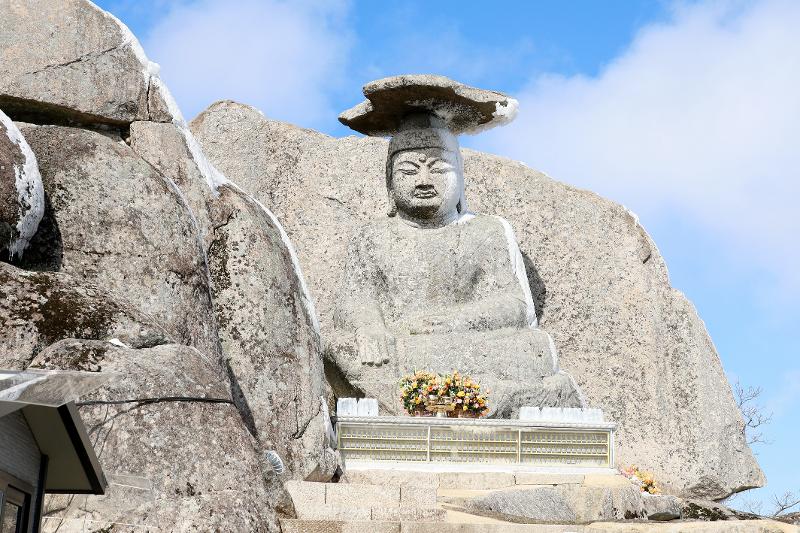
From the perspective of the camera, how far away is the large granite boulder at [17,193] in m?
7.04

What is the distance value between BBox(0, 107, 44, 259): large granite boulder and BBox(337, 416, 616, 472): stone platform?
4.38 meters

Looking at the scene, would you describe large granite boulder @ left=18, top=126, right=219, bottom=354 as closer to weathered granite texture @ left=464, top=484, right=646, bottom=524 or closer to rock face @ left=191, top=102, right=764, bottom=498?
weathered granite texture @ left=464, top=484, right=646, bottom=524

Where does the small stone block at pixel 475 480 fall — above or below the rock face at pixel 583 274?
below

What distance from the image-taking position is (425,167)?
1338 cm

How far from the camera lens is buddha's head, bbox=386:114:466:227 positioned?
13.4m

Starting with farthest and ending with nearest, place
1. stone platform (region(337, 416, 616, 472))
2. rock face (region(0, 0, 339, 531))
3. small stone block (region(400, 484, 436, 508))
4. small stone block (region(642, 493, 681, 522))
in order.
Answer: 1. stone platform (region(337, 416, 616, 472))
2. small stone block (region(642, 493, 681, 522))
3. small stone block (region(400, 484, 436, 508))
4. rock face (region(0, 0, 339, 531))

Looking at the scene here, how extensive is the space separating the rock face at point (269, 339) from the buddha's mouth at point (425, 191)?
14.7ft

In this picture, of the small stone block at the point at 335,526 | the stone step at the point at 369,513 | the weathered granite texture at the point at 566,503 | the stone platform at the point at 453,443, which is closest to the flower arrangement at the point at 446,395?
the stone platform at the point at 453,443

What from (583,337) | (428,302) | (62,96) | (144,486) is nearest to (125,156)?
(62,96)

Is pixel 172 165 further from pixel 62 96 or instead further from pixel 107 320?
pixel 107 320

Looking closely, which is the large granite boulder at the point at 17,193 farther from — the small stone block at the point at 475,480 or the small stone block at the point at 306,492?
the small stone block at the point at 475,480

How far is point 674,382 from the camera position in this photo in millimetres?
14445

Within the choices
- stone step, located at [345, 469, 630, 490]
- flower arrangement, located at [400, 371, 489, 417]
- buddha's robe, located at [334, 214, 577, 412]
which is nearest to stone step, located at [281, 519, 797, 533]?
stone step, located at [345, 469, 630, 490]

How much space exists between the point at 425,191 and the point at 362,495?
222 inches
